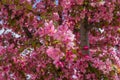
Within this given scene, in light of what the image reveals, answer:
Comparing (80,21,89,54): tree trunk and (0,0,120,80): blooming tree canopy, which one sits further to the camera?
(80,21,89,54): tree trunk

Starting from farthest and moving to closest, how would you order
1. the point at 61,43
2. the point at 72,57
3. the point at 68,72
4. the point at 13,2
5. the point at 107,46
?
the point at 107,46 < the point at 68,72 < the point at 13,2 < the point at 72,57 < the point at 61,43

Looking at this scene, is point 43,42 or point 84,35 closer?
point 43,42

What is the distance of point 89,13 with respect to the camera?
34.3 ft

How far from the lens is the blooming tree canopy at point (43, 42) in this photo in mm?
9492

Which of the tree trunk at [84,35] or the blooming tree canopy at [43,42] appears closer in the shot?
the blooming tree canopy at [43,42]

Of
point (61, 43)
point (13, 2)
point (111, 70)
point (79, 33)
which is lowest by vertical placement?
point (111, 70)

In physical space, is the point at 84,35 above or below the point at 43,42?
below

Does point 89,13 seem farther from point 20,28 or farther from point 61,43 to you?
point 61,43

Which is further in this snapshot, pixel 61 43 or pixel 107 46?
pixel 107 46

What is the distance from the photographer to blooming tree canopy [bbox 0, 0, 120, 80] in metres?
9.49

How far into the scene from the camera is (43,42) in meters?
A: 8.45

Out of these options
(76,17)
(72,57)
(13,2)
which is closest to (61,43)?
(72,57)

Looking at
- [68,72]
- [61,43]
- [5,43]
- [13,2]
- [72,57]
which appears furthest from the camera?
[5,43]

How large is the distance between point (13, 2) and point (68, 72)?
8.49ft
